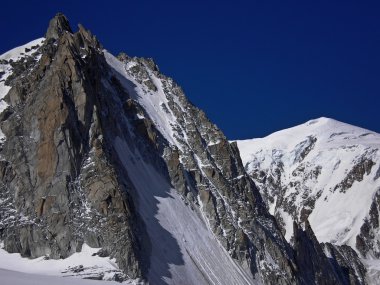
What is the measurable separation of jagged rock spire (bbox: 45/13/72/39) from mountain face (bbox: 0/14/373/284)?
215 mm

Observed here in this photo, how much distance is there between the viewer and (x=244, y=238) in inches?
4154

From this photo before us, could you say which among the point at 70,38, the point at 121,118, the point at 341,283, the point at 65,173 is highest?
the point at 70,38

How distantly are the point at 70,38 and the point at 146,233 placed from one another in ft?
82.4

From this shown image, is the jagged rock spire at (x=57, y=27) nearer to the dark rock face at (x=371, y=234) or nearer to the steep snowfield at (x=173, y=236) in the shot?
the steep snowfield at (x=173, y=236)

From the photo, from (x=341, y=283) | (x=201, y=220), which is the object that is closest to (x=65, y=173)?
(x=201, y=220)

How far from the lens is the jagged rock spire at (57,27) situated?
9856cm

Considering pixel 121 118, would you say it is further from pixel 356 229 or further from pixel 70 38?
pixel 356 229

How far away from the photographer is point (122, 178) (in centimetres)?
8831

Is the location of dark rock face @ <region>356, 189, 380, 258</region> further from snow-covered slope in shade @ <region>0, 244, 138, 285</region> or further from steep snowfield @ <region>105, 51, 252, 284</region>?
snow-covered slope in shade @ <region>0, 244, 138, 285</region>

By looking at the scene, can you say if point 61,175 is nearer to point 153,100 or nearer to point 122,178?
point 122,178

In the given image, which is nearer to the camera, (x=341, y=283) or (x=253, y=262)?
(x=253, y=262)

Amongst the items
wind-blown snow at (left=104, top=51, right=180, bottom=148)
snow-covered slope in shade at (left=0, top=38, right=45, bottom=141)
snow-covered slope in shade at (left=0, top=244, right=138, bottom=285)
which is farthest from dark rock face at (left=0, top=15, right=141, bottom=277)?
wind-blown snow at (left=104, top=51, right=180, bottom=148)

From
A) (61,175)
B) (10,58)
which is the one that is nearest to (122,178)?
(61,175)

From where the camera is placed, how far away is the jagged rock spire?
9856 centimetres
